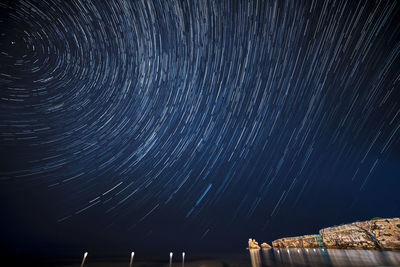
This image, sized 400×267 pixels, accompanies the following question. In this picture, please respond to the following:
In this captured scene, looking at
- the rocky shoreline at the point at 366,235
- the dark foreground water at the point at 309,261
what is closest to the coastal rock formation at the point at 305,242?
the rocky shoreline at the point at 366,235

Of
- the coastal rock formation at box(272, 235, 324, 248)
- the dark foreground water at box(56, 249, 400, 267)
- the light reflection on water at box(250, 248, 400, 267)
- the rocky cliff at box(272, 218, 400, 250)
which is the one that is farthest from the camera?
the coastal rock formation at box(272, 235, 324, 248)

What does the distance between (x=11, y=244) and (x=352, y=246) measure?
191758 millimetres

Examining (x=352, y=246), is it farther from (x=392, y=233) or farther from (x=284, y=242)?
(x=284, y=242)

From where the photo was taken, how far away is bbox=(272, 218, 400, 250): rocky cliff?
140ft

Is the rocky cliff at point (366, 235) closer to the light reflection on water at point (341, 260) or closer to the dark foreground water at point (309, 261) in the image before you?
the dark foreground water at point (309, 261)

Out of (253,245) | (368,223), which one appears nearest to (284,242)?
(253,245)

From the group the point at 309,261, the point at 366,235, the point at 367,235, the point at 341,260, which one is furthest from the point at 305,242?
the point at 309,261

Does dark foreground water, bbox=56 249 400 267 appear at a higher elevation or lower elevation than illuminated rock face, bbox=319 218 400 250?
lower

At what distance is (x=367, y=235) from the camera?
50031 millimetres

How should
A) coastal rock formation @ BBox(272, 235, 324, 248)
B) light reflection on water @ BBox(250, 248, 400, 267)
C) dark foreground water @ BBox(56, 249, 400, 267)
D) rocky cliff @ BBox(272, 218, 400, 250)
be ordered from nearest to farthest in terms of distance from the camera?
light reflection on water @ BBox(250, 248, 400, 267) → dark foreground water @ BBox(56, 249, 400, 267) → rocky cliff @ BBox(272, 218, 400, 250) → coastal rock formation @ BBox(272, 235, 324, 248)

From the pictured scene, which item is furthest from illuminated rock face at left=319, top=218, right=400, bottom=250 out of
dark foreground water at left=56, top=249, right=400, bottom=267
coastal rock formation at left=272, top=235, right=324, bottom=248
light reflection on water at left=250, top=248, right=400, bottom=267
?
coastal rock formation at left=272, top=235, right=324, bottom=248

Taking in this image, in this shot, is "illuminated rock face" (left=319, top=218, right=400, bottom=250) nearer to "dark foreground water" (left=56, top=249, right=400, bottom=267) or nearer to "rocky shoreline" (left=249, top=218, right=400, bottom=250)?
"rocky shoreline" (left=249, top=218, right=400, bottom=250)

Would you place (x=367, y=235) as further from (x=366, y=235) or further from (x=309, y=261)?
(x=309, y=261)

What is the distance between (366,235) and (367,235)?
0.41 metres
